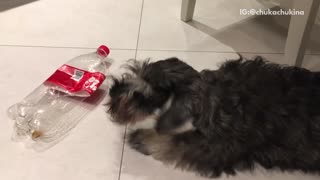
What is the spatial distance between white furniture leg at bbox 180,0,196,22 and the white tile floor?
34mm

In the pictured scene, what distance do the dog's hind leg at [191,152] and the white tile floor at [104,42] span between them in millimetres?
32

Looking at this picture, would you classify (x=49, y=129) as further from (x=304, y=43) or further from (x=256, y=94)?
(x=304, y=43)

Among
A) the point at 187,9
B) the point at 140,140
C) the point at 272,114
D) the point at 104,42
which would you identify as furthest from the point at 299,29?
the point at 104,42

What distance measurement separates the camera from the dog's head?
1.08 meters

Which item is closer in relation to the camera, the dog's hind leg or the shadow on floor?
the dog's hind leg

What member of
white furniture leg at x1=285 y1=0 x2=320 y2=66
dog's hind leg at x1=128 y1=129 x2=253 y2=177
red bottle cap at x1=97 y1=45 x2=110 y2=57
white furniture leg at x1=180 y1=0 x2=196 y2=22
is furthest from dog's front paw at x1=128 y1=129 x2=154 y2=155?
white furniture leg at x1=180 y1=0 x2=196 y2=22

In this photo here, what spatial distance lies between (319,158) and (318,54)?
671 mm

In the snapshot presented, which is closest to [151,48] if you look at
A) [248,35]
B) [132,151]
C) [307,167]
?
[248,35]

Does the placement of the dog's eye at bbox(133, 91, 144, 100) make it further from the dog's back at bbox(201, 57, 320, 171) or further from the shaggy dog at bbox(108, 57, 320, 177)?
the dog's back at bbox(201, 57, 320, 171)

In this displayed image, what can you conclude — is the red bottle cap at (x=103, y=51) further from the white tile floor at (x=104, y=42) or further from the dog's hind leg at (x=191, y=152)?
the dog's hind leg at (x=191, y=152)

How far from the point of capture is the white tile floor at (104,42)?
1.22 m

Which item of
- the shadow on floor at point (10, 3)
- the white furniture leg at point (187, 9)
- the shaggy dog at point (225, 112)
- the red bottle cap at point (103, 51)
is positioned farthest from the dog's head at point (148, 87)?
the shadow on floor at point (10, 3)

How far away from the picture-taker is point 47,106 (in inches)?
54.7

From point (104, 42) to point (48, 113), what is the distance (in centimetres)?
46
